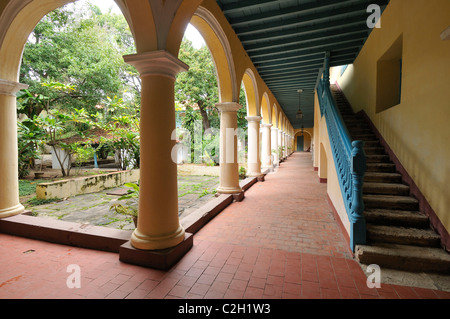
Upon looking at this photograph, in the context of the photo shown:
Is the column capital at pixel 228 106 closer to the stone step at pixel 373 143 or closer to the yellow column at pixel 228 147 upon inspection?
the yellow column at pixel 228 147

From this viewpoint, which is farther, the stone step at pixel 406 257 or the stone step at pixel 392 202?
the stone step at pixel 392 202

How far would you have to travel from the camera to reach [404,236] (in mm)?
3238

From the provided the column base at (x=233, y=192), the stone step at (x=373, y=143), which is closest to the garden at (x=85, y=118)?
the column base at (x=233, y=192)

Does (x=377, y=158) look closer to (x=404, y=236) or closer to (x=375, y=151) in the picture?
(x=375, y=151)

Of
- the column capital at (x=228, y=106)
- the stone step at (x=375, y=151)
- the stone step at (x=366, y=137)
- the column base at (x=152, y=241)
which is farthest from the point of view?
the column capital at (x=228, y=106)

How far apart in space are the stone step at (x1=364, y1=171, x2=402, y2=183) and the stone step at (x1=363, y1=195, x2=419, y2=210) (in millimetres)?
565

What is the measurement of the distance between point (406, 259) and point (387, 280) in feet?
1.54

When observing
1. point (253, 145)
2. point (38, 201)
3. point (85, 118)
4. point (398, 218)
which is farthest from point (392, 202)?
point (85, 118)

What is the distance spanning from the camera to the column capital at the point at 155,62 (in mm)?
2912

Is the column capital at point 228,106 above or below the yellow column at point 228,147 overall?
above

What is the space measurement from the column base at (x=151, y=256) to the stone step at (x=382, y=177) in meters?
3.95

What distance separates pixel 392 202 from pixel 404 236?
2.58ft

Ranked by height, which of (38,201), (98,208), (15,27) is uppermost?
(15,27)
